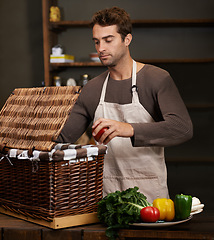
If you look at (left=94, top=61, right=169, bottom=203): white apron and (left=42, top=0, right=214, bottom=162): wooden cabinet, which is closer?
(left=94, top=61, right=169, bottom=203): white apron

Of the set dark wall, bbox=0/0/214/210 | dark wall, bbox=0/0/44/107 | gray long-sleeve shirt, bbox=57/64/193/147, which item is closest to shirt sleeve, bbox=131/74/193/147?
gray long-sleeve shirt, bbox=57/64/193/147

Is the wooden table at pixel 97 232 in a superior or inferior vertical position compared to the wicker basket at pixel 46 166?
inferior

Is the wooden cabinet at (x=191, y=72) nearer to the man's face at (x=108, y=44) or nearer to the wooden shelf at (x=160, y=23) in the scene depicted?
the wooden shelf at (x=160, y=23)

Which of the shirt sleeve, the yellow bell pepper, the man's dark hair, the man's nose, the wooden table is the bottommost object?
the wooden table

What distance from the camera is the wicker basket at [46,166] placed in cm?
148

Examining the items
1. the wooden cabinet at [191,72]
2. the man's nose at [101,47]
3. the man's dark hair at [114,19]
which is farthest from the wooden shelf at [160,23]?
the man's nose at [101,47]

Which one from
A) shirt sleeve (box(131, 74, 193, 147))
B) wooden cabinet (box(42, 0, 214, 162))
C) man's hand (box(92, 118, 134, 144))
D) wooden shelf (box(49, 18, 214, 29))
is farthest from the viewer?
wooden cabinet (box(42, 0, 214, 162))

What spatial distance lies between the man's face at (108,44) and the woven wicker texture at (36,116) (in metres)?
0.39

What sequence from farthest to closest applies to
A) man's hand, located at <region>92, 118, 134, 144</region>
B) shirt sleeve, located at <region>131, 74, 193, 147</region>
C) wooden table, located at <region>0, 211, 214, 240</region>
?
1. shirt sleeve, located at <region>131, 74, 193, 147</region>
2. man's hand, located at <region>92, 118, 134, 144</region>
3. wooden table, located at <region>0, 211, 214, 240</region>

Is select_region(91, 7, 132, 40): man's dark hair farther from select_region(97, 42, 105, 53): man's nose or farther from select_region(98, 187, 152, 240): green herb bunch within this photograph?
select_region(98, 187, 152, 240): green herb bunch

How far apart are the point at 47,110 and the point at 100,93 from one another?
52 cm

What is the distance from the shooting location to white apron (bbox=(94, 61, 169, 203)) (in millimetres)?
2102

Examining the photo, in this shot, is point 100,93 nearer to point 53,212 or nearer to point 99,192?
point 99,192

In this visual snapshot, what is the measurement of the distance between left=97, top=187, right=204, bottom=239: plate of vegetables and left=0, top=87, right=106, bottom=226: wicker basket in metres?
0.11
